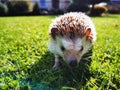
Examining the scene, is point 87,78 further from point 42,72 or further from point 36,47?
point 36,47

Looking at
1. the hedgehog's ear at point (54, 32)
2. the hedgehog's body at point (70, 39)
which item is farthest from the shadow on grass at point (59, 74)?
the hedgehog's ear at point (54, 32)

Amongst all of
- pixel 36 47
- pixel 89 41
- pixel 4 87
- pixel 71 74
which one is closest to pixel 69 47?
pixel 71 74

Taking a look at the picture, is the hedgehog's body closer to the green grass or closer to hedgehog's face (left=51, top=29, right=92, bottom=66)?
hedgehog's face (left=51, top=29, right=92, bottom=66)

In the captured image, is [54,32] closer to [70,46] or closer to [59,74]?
[70,46]

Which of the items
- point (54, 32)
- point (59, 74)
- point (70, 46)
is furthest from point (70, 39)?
point (59, 74)

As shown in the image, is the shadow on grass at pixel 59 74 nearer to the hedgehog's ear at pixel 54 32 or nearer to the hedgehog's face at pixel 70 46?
the hedgehog's face at pixel 70 46

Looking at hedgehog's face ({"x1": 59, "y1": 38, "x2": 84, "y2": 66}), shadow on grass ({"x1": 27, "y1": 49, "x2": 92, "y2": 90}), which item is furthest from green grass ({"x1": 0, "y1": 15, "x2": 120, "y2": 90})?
hedgehog's face ({"x1": 59, "y1": 38, "x2": 84, "y2": 66})
